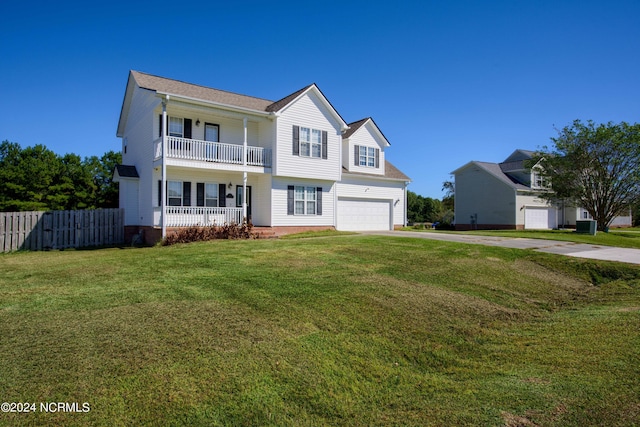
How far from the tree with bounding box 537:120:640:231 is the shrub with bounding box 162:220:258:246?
24709 mm

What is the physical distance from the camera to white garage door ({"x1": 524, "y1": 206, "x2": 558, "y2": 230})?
33.2 meters

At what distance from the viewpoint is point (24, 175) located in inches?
1332

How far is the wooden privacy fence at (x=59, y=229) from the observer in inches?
624

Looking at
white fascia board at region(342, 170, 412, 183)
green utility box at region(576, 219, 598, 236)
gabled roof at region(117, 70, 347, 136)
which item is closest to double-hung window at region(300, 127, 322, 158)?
gabled roof at region(117, 70, 347, 136)

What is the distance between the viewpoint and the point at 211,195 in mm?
19531

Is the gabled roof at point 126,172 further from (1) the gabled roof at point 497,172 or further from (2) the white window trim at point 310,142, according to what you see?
(1) the gabled roof at point 497,172

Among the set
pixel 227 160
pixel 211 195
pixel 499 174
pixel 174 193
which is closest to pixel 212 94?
pixel 227 160

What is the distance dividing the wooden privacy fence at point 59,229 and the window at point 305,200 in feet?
30.4

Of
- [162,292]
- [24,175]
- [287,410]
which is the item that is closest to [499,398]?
[287,410]

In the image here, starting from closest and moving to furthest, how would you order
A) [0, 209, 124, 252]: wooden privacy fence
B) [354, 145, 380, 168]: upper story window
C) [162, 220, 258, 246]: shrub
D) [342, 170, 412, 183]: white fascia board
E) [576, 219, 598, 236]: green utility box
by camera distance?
[162, 220, 258, 246]: shrub
[0, 209, 124, 252]: wooden privacy fence
[576, 219, 598, 236]: green utility box
[342, 170, 412, 183]: white fascia board
[354, 145, 380, 168]: upper story window

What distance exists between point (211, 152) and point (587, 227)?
23435 mm

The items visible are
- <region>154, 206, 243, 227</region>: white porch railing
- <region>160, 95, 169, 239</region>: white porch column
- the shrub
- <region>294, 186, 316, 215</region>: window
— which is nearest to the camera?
the shrub

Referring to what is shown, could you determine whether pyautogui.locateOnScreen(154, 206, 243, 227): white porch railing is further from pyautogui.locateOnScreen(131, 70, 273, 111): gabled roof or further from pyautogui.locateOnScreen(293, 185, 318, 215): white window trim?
pyautogui.locateOnScreen(131, 70, 273, 111): gabled roof

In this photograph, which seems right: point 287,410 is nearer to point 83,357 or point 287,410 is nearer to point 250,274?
point 83,357
